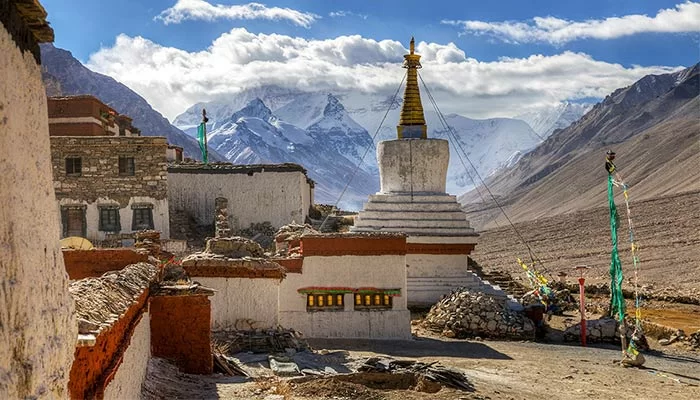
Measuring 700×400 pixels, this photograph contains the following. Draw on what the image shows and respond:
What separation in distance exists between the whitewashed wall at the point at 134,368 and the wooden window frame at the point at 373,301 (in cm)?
856

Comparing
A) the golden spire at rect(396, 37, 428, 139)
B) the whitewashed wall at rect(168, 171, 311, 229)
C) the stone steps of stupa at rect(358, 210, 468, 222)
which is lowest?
the stone steps of stupa at rect(358, 210, 468, 222)

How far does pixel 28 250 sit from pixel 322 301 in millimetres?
13859

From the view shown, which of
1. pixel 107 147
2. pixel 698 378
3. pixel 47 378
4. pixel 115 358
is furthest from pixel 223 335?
pixel 107 147

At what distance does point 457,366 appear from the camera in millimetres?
13328

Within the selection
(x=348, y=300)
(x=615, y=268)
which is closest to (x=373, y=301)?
(x=348, y=300)

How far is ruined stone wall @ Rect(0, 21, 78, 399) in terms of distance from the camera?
323 centimetres

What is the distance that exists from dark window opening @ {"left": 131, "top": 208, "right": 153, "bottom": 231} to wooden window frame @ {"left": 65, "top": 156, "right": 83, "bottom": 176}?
7.25ft

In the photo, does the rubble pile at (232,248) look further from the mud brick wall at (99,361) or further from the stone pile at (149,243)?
the mud brick wall at (99,361)

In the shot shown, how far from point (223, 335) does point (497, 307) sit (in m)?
8.23

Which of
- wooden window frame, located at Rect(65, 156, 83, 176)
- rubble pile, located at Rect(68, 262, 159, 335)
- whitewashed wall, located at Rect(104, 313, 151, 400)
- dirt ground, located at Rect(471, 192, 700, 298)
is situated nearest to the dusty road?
whitewashed wall, located at Rect(104, 313, 151, 400)

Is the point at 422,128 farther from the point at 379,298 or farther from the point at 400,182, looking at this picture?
the point at 379,298

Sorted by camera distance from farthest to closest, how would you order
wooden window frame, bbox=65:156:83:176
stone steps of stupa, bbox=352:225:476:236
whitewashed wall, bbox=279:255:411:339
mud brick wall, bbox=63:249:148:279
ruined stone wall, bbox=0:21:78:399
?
wooden window frame, bbox=65:156:83:176, stone steps of stupa, bbox=352:225:476:236, whitewashed wall, bbox=279:255:411:339, mud brick wall, bbox=63:249:148:279, ruined stone wall, bbox=0:21:78:399

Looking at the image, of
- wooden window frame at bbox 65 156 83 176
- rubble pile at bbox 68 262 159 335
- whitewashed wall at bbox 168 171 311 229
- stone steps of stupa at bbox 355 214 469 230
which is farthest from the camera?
whitewashed wall at bbox 168 171 311 229

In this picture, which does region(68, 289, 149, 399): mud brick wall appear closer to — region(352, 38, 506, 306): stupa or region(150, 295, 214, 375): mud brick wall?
region(150, 295, 214, 375): mud brick wall
